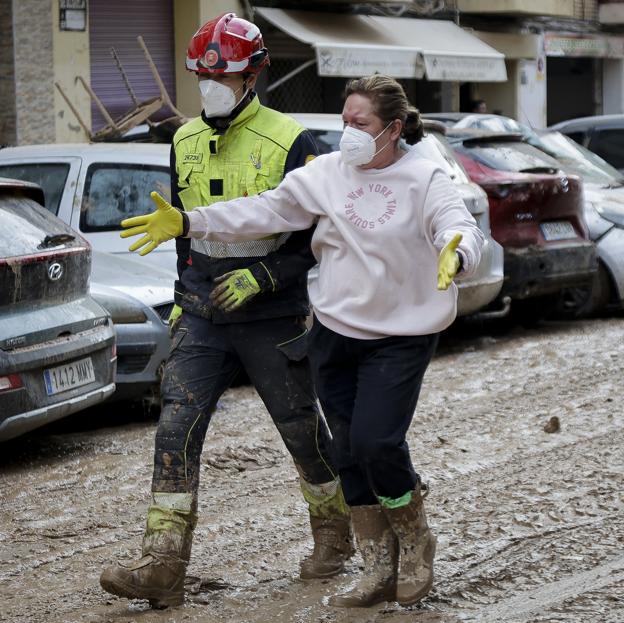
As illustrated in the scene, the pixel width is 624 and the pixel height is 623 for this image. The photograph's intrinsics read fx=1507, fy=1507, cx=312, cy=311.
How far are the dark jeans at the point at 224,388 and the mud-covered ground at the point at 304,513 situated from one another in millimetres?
443

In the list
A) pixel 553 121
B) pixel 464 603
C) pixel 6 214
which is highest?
pixel 6 214

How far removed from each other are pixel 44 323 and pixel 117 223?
230 centimetres

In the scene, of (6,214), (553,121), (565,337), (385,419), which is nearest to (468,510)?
(385,419)

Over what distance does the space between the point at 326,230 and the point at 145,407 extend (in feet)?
13.6

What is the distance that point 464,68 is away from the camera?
79.0 feet

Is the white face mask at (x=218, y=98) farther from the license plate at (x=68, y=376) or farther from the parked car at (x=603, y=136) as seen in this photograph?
the parked car at (x=603, y=136)

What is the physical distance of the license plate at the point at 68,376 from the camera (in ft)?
23.3

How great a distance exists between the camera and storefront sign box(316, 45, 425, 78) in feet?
66.6

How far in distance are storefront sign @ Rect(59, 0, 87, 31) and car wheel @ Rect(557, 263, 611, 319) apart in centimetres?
719

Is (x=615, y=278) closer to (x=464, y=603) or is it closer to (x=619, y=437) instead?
(x=619, y=437)

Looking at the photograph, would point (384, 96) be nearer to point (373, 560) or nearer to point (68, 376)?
point (373, 560)

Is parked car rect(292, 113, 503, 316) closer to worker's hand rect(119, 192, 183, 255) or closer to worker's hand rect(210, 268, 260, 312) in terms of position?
worker's hand rect(210, 268, 260, 312)

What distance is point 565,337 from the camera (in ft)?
38.7

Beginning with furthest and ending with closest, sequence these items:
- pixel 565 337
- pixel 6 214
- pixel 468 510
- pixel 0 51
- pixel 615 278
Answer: pixel 0 51, pixel 615 278, pixel 565 337, pixel 6 214, pixel 468 510
